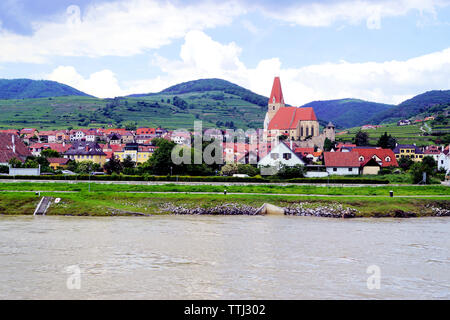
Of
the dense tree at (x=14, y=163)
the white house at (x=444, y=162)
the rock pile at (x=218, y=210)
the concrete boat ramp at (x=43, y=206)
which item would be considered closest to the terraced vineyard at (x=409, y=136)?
the white house at (x=444, y=162)

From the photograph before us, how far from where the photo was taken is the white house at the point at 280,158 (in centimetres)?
5634

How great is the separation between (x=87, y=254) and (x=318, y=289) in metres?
8.63

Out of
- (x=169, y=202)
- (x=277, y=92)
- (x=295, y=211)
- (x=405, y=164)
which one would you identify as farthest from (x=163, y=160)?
(x=277, y=92)

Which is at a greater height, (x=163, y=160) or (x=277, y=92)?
(x=277, y=92)

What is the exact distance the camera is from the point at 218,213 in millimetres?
31422

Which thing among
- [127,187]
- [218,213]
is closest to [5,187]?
[127,187]

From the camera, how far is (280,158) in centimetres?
5691

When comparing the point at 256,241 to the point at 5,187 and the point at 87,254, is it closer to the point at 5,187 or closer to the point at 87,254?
the point at 87,254

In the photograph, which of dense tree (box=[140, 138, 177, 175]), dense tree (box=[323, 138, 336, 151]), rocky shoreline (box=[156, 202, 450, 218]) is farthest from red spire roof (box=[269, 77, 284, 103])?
rocky shoreline (box=[156, 202, 450, 218])

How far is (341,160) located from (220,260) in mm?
44332

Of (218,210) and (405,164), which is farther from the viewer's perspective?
(405,164)

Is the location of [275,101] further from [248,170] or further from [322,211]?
[322,211]

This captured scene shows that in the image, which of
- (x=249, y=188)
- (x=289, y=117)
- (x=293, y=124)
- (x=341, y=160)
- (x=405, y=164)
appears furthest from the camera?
(x=289, y=117)
